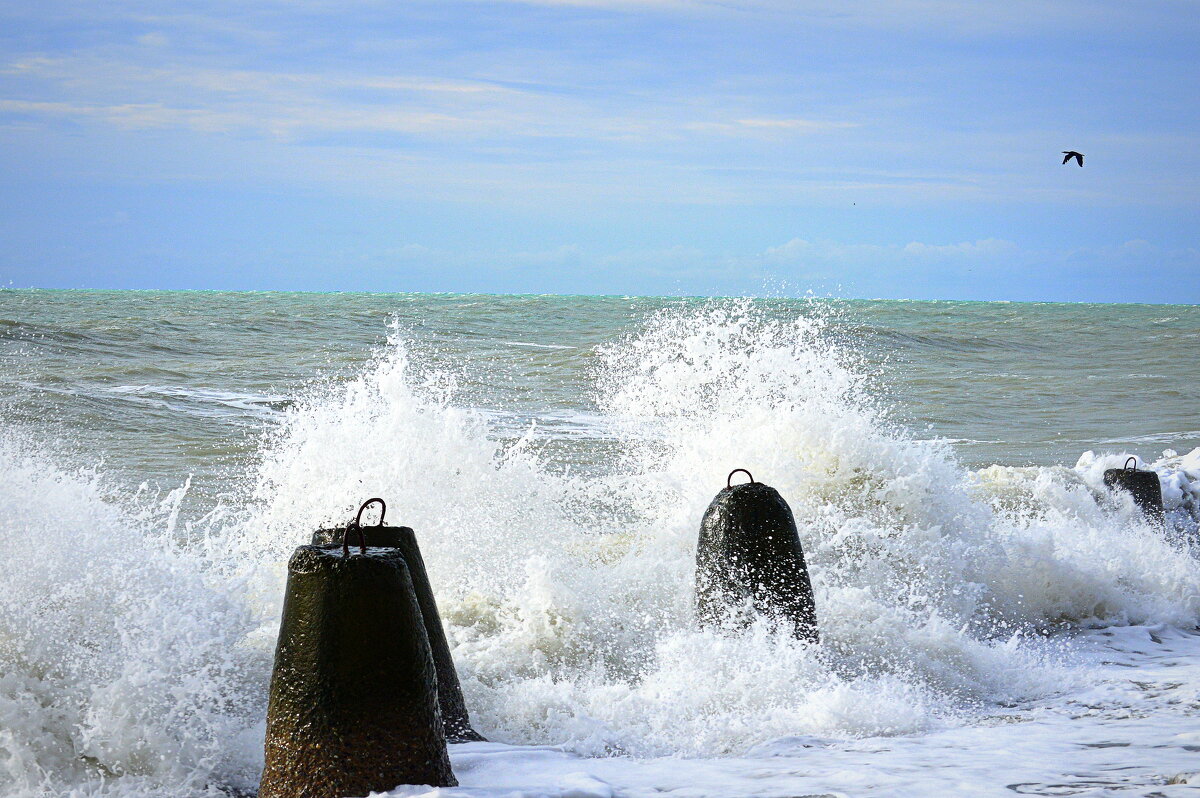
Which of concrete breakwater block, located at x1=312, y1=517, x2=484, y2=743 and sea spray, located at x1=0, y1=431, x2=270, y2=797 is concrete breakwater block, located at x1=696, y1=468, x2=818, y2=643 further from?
sea spray, located at x1=0, y1=431, x2=270, y2=797

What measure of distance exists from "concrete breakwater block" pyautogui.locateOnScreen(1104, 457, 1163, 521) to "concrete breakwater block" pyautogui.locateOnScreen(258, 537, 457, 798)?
7.16 m

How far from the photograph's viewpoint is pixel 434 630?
4367 millimetres

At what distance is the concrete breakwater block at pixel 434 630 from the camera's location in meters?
4.21

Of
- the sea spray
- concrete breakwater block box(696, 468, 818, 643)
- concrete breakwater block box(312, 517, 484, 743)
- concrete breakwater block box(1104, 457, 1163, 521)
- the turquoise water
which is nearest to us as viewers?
the sea spray

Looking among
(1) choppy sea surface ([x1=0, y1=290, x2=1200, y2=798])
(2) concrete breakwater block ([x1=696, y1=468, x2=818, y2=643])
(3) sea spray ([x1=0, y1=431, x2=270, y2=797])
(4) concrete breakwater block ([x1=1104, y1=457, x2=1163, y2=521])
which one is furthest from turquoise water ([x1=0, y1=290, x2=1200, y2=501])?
(2) concrete breakwater block ([x1=696, y1=468, x2=818, y2=643])

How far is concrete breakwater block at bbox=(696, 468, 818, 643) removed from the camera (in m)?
5.08

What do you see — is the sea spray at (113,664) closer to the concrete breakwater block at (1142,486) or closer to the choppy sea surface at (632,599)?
the choppy sea surface at (632,599)

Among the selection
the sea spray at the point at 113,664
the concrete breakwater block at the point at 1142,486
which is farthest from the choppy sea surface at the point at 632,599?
the concrete breakwater block at the point at 1142,486

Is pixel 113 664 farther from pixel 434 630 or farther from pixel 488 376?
pixel 488 376

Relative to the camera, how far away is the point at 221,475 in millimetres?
10367

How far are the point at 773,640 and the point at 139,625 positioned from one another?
8.56ft

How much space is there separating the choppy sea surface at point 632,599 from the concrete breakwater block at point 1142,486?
0.14 metres

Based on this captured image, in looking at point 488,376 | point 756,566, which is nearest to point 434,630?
point 756,566

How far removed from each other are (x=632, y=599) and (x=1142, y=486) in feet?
15.8
